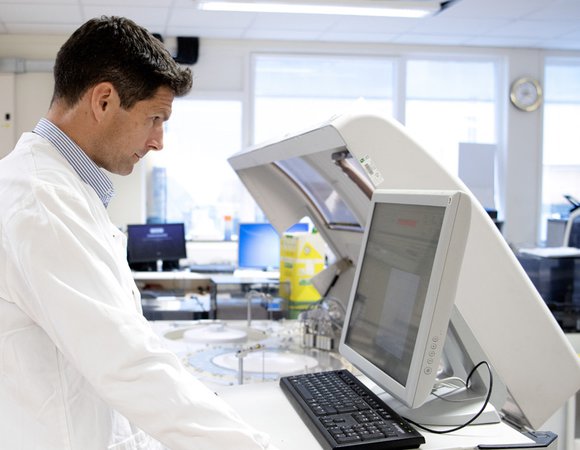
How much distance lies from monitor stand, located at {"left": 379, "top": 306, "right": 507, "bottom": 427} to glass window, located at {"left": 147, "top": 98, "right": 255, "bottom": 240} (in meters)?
4.78

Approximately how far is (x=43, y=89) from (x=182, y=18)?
5.08 ft

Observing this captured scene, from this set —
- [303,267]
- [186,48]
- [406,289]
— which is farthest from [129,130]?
[186,48]

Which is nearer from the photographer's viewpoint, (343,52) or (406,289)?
(406,289)

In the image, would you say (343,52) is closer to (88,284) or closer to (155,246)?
(155,246)

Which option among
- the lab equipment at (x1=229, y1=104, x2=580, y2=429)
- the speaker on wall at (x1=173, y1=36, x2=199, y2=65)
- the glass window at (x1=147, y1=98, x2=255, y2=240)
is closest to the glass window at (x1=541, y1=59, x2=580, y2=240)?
the glass window at (x1=147, y1=98, x2=255, y2=240)

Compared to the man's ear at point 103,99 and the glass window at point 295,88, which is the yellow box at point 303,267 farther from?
the glass window at point 295,88

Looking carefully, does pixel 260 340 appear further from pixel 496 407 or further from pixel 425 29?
Result: pixel 425 29

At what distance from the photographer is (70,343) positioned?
83cm

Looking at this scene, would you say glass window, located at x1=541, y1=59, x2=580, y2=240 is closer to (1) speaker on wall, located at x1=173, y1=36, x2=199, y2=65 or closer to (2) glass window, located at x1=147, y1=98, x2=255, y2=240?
(2) glass window, located at x1=147, y1=98, x2=255, y2=240

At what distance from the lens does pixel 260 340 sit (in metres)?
2.10

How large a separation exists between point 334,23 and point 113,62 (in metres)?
4.42

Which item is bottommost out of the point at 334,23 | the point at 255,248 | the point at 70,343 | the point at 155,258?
the point at 155,258

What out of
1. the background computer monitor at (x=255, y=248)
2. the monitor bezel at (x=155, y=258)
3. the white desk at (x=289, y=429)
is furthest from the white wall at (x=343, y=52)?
the white desk at (x=289, y=429)

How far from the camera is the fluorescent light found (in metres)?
4.31
